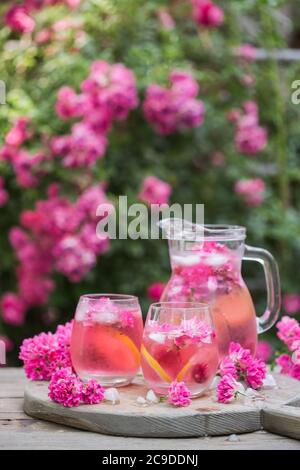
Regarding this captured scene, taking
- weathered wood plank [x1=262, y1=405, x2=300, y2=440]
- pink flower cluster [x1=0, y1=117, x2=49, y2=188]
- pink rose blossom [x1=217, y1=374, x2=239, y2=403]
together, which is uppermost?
pink flower cluster [x1=0, y1=117, x2=49, y2=188]

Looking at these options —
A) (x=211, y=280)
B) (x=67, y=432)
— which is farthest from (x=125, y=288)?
(x=67, y=432)

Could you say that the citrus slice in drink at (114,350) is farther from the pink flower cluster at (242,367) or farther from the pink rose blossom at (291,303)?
the pink rose blossom at (291,303)

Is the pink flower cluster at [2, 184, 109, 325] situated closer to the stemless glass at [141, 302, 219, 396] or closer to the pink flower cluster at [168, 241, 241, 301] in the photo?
the pink flower cluster at [168, 241, 241, 301]

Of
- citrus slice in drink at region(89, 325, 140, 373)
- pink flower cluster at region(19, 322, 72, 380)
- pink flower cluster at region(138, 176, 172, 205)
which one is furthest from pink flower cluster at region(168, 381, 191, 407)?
pink flower cluster at region(138, 176, 172, 205)

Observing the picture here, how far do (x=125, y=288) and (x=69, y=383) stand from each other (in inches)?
68.5

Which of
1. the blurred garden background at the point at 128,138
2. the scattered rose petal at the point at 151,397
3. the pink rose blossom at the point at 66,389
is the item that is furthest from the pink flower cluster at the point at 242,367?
the blurred garden background at the point at 128,138

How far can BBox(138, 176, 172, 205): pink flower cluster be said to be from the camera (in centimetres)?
298

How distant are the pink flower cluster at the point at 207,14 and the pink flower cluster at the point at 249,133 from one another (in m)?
0.34

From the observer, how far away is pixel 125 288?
3055 millimetres

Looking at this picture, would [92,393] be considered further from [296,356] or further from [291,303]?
[291,303]

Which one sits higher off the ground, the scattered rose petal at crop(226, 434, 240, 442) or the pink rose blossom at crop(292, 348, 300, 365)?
the pink rose blossom at crop(292, 348, 300, 365)

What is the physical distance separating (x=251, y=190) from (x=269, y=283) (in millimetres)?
1776

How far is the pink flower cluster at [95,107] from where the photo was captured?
287cm

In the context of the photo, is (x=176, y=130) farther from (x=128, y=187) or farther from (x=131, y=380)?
(x=131, y=380)
